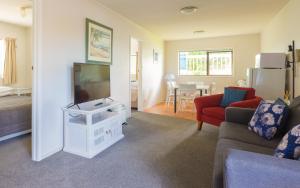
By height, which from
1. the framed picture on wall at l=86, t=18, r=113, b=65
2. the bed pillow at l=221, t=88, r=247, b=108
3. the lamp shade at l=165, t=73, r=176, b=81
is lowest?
the bed pillow at l=221, t=88, r=247, b=108

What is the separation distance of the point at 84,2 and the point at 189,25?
8.99 ft

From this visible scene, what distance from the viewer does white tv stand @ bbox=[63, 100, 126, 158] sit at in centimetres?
246

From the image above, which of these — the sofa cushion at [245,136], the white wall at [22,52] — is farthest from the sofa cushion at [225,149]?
the white wall at [22,52]

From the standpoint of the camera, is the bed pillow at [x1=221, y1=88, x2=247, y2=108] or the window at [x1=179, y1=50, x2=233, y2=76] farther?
the window at [x1=179, y1=50, x2=233, y2=76]

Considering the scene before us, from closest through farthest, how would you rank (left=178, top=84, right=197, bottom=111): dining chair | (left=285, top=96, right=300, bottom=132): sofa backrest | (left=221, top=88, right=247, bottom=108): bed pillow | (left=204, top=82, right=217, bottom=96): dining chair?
(left=285, top=96, right=300, bottom=132): sofa backrest < (left=221, top=88, right=247, bottom=108): bed pillow < (left=178, top=84, right=197, bottom=111): dining chair < (left=204, top=82, right=217, bottom=96): dining chair

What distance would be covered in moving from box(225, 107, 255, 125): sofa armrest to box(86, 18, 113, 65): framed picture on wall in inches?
86.0

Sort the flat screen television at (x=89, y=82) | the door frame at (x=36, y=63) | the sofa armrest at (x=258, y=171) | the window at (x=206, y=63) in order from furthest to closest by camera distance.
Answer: the window at (x=206, y=63)
the flat screen television at (x=89, y=82)
the door frame at (x=36, y=63)
the sofa armrest at (x=258, y=171)

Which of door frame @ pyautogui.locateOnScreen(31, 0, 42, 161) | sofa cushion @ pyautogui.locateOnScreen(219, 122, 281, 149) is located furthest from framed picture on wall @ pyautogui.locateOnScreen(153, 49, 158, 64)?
sofa cushion @ pyautogui.locateOnScreen(219, 122, 281, 149)

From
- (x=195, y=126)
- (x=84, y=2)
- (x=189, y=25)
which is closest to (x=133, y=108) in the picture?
(x=195, y=126)

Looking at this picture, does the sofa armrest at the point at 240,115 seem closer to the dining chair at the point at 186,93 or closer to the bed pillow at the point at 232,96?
the bed pillow at the point at 232,96

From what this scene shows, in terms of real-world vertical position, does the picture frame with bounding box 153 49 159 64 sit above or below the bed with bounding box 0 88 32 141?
above

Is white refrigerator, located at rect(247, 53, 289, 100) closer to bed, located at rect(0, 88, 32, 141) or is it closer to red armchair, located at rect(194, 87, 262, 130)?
red armchair, located at rect(194, 87, 262, 130)

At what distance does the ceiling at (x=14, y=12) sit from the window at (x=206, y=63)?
464 cm

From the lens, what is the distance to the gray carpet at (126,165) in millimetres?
1892
